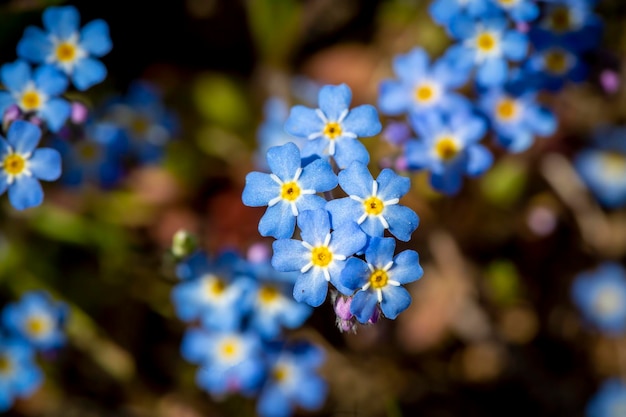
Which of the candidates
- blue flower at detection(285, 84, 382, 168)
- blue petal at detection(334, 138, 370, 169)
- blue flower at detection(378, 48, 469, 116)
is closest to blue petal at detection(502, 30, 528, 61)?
blue flower at detection(378, 48, 469, 116)

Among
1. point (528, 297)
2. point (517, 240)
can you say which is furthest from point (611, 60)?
point (528, 297)

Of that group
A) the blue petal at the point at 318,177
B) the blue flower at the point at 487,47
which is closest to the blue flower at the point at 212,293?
the blue petal at the point at 318,177

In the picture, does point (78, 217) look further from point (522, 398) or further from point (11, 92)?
point (522, 398)

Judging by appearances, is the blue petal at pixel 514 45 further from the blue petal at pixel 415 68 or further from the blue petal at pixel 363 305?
the blue petal at pixel 363 305

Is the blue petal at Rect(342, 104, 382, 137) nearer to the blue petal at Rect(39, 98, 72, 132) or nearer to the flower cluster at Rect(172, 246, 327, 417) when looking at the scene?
the flower cluster at Rect(172, 246, 327, 417)

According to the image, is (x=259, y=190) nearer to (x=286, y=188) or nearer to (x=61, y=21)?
(x=286, y=188)

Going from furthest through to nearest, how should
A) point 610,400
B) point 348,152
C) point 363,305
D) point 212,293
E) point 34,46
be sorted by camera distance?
point 610,400 → point 212,293 → point 34,46 → point 348,152 → point 363,305

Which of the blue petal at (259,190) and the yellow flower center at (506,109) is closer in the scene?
the blue petal at (259,190)

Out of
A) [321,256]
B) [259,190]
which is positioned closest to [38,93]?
[259,190]
